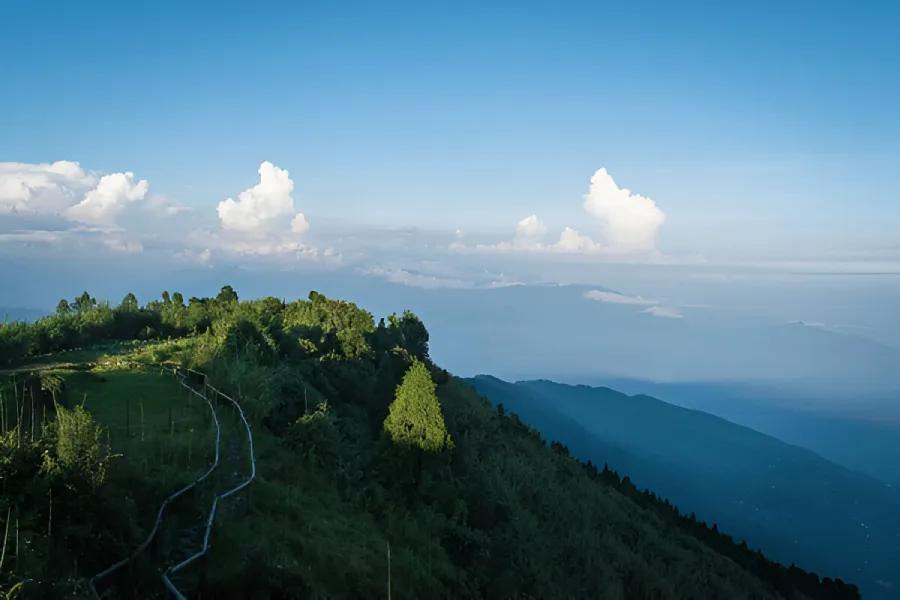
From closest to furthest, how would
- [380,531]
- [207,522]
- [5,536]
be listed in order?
[5,536]
[207,522]
[380,531]

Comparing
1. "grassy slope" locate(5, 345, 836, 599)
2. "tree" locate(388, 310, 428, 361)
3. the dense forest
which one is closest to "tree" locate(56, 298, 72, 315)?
the dense forest

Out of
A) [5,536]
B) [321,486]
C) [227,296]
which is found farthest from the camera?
[227,296]

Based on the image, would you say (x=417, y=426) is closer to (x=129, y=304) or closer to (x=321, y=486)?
(x=321, y=486)

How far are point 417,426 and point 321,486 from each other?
516 centimetres

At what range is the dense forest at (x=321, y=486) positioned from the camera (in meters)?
9.38

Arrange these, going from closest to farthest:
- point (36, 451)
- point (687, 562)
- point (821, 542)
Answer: point (36, 451) → point (687, 562) → point (821, 542)

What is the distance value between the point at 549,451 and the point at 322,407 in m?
29.7

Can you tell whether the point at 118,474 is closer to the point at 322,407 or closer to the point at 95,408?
the point at 95,408

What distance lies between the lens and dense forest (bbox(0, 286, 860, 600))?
9.38 m

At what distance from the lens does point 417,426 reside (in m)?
→ 22.5

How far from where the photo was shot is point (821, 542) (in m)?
182

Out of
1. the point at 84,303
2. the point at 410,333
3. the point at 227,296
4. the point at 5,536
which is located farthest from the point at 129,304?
the point at 5,536

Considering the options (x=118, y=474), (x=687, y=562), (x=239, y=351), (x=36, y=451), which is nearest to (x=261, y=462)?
(x=118, y=474)

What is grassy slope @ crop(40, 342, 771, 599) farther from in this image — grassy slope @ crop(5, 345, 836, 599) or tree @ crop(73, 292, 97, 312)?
tree @ crop(73, 292, 97, 312)
